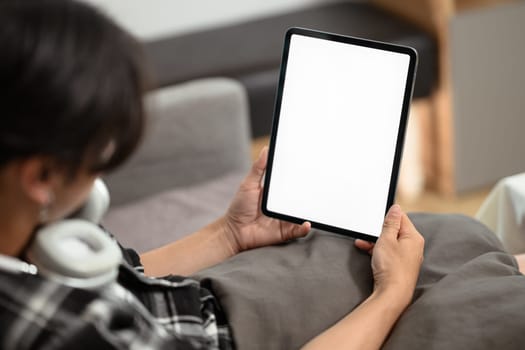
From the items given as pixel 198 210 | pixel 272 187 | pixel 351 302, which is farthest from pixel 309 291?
pixel 198 210

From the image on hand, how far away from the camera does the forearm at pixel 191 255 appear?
3.52 ft

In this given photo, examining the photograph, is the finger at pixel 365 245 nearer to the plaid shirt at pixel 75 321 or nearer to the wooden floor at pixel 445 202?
the plaid shirt at pixel 75 321

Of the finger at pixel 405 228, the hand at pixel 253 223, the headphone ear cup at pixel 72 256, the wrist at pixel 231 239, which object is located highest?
the headphone ear cup at pixel 72 256

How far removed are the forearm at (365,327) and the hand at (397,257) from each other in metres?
0.01

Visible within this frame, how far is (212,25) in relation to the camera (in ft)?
7.80

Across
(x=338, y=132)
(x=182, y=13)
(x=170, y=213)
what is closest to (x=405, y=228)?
(x=338, y=132)

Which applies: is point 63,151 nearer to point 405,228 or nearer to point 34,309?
point 34,309

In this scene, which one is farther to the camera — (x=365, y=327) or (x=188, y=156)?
(x=188, y=156)

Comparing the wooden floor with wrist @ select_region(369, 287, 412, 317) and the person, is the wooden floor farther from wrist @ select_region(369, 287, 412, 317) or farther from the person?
the person

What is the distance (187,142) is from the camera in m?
1.70

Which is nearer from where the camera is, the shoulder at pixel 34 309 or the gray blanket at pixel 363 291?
the shoulder at pixel 34 309

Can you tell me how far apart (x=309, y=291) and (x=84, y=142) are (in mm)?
367

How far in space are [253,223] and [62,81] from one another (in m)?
0.47

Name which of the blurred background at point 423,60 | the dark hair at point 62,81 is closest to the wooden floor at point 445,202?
the blurred background at point 423,60
